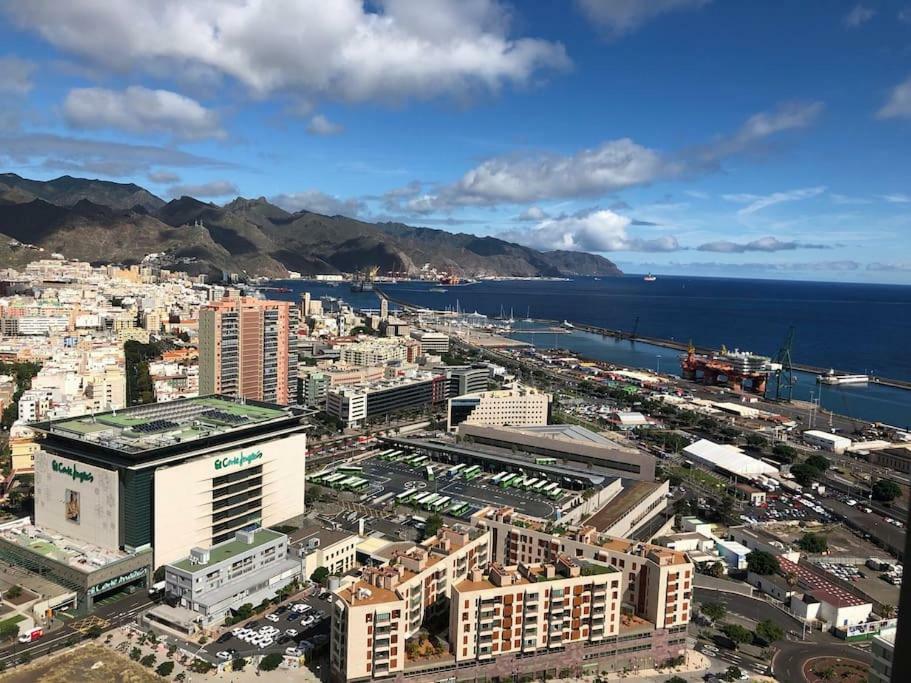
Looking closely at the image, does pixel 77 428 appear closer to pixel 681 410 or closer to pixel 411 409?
pixel 411 409

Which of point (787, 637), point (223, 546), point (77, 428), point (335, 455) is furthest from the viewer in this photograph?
point (335, 455)

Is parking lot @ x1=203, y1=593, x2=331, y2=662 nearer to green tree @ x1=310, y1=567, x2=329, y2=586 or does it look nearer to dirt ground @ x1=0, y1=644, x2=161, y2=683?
green tree @ x1=310, y1=567, x2=329, y2=586

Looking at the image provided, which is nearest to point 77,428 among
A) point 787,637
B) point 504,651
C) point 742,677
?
point 504,651

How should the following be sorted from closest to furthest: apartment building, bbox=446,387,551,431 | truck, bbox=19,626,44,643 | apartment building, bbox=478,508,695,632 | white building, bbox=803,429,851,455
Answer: truck, bbox=19,626,44,643
apartment building, bbox=478,508,695,632
white building, bbox=803,429,851,455
apartment building, bbox=446,387,551,431

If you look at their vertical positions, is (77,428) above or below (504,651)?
above

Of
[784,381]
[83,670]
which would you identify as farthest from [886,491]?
[784,381]

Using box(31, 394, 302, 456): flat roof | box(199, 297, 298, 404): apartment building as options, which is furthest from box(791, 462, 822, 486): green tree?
box(199, 297, 298, 404): apartment building

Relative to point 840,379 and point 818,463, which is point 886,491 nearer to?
point 818,463
